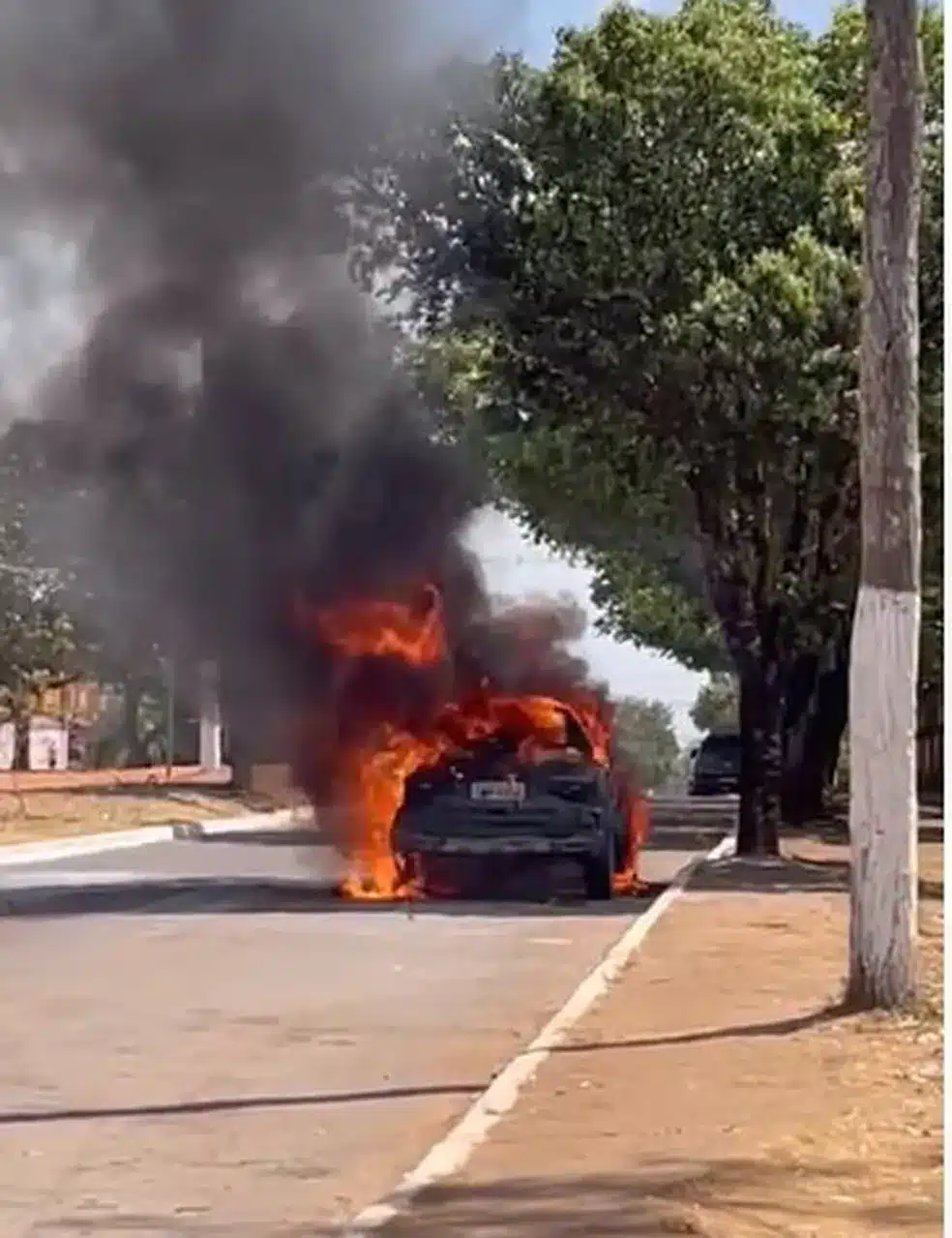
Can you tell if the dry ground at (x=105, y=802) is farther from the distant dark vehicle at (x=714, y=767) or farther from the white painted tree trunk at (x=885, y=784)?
the white painted tree trunk at (x=885, y=784)

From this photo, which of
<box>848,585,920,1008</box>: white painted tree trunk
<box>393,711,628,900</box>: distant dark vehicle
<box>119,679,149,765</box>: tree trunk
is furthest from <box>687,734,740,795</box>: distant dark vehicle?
<box>848,585,920,1008</box>: white painted tree trunk

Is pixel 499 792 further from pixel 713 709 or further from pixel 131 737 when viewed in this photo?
pixel 713 709

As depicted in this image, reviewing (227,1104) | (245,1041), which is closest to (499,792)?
(245,1041)

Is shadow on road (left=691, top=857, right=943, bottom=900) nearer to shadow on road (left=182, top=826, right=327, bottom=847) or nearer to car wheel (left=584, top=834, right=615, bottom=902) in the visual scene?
car wheel (left=584, top=834, right=615, bottom=902)

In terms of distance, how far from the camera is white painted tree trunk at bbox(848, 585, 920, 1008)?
11234 mm

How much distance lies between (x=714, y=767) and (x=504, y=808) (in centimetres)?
3595

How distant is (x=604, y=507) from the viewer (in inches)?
1043

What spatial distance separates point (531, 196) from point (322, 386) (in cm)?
390

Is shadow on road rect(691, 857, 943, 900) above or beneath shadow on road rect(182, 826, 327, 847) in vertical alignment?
beneath

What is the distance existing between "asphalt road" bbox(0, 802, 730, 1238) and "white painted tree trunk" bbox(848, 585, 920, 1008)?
1.58 m

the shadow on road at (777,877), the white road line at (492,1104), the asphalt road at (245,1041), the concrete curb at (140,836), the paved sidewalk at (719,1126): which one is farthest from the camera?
the concrete curb at (140,836)

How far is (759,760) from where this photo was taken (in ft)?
78.7

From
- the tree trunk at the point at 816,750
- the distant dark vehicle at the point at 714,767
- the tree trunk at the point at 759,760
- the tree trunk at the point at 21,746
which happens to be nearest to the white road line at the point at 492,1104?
the tree trunk at the point at 759,760

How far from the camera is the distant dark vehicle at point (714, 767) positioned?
5356cm
